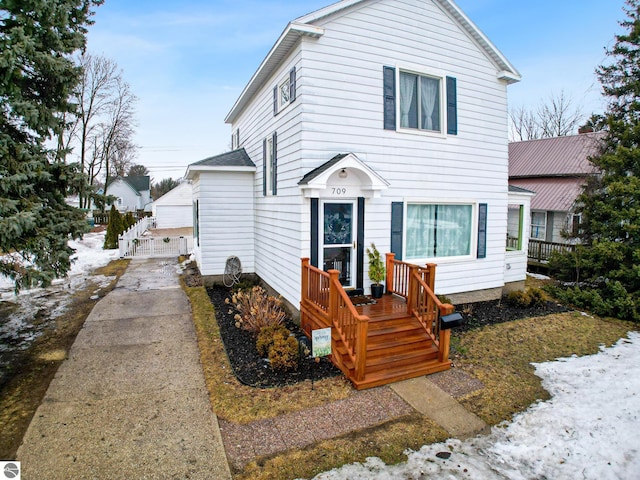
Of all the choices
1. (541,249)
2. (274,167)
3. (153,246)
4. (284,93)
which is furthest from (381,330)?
(153,246)

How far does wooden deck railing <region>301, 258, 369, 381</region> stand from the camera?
5.48 meters

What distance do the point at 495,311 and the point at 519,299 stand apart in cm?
96

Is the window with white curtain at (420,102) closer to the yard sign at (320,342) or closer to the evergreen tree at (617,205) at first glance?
the evergreen tree at (617,205)

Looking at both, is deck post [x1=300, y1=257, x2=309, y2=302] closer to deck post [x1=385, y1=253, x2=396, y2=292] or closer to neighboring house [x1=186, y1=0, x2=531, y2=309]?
neighboring house [x1=186, y1=0, x2=531, y2=309]

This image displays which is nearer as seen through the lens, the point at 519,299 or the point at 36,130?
the point at 36,130

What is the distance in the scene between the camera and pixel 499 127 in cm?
957

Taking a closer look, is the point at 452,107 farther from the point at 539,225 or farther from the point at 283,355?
the point at 539,225

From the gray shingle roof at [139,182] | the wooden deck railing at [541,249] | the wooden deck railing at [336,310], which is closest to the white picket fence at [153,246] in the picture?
the wooden deck railing at [336,310]

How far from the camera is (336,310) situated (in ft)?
20.2

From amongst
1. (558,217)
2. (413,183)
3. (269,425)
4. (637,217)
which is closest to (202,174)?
(413,183)

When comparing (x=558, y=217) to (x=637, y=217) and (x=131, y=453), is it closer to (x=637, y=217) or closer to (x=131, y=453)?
(x=637, y=217)

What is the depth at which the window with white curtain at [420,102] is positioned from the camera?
831cm

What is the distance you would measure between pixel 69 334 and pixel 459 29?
442 inches

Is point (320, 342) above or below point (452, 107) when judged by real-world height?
below
